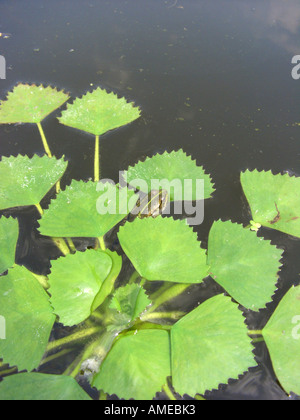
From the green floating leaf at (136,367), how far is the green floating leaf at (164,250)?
0.17 metres

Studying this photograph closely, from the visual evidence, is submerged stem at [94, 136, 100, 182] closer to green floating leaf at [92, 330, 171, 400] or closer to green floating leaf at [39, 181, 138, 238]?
green floating leaf at [39, 181, 138, 238]

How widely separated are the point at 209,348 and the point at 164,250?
267mm

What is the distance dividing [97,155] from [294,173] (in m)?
0.69

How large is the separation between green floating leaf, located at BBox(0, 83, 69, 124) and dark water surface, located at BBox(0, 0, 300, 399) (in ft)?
0.12

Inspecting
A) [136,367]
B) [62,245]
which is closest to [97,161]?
[62,245]

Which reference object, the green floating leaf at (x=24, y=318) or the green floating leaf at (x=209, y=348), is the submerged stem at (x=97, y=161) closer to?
the green floating leaf at (x=24, y=318)

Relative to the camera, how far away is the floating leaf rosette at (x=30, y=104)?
54.9 inches

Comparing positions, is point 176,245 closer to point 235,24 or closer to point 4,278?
point 4,278

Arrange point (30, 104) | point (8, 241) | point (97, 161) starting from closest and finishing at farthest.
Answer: point (8, 241) → point (97, 161) → point (30, 104)

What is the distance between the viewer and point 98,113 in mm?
1383

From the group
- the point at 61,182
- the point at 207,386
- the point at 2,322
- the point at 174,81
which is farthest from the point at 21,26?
the point at 207,386

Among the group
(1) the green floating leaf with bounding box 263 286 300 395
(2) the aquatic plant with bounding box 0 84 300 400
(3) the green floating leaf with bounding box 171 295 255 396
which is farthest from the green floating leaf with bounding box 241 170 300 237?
(3) the green floating leaf with bounding box 171 295 255 396

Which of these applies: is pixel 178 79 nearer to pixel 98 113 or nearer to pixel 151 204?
pixel 98 113

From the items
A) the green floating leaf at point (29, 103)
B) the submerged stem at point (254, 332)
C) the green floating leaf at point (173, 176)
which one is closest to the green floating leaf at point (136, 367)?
the submerged stem at point (254, 332)
